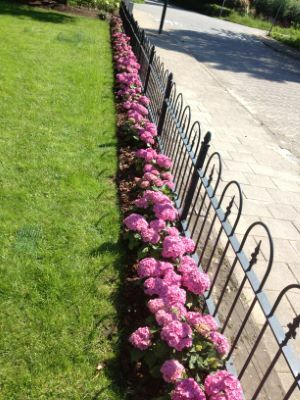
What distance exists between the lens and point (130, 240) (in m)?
4.03

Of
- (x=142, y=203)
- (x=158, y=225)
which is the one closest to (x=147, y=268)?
(x=158, y=225)

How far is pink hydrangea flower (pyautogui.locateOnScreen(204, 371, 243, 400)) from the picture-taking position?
2.56 meters

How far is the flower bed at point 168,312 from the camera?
2.68 metres

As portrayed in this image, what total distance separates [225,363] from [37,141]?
4.30m

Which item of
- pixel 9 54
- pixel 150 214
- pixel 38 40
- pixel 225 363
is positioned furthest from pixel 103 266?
pixel 38 40

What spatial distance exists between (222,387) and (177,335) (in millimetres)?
435

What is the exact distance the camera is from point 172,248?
3.60 m

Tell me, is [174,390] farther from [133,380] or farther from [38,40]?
[38,40]

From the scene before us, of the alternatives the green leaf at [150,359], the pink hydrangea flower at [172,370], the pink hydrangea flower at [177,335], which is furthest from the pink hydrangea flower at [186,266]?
the pink hydrangea flower at [172,370]

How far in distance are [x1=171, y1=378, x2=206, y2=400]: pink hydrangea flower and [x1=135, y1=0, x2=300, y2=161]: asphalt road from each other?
255 inches

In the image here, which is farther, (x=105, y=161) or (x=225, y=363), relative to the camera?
(x=105, y=161)

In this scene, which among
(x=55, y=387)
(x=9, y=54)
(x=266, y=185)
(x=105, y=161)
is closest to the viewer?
(x=55, y=387)

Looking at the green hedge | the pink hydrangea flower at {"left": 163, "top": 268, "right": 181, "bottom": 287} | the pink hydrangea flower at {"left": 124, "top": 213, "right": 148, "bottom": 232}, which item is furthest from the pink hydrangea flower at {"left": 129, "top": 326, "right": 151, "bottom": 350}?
the green hedge

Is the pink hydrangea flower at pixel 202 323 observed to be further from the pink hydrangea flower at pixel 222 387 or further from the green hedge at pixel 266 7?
the green hedge at pixel 266 7
